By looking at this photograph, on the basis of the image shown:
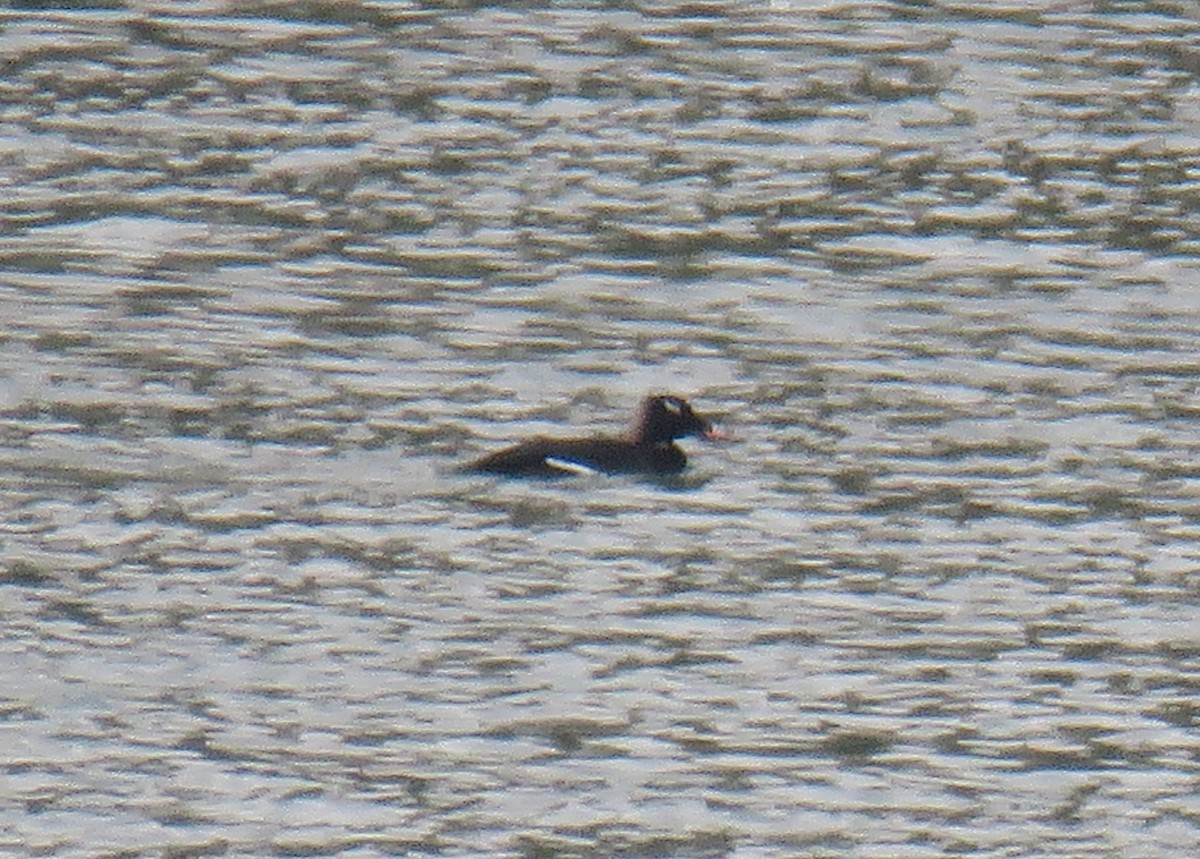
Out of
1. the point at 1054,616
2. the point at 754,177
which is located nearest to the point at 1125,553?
the point at 1054,616

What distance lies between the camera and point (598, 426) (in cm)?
1797

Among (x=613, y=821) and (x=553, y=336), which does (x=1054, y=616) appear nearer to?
(x=613, y=821)

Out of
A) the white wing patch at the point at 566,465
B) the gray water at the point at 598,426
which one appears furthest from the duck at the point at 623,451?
the gray water at the point at 598,426

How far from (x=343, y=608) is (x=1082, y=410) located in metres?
4.97

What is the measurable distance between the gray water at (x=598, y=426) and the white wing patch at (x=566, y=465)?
0.07m

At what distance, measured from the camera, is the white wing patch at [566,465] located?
1656 cm

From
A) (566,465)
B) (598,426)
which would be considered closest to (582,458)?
(566,465)

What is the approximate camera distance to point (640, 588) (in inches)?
589

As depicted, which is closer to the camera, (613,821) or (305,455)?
(613,821)

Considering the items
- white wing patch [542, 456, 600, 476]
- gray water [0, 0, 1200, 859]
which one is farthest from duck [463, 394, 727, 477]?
gray water [0, 0, 1200, 859]

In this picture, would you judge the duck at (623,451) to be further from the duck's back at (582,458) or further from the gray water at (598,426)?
the gray water at (598,426)

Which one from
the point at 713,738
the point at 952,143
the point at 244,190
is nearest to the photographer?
the point at 713,738

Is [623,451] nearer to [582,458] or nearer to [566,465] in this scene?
[582,458]

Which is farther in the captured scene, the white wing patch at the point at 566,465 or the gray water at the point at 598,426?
the white wing patch at the point at 566,465
